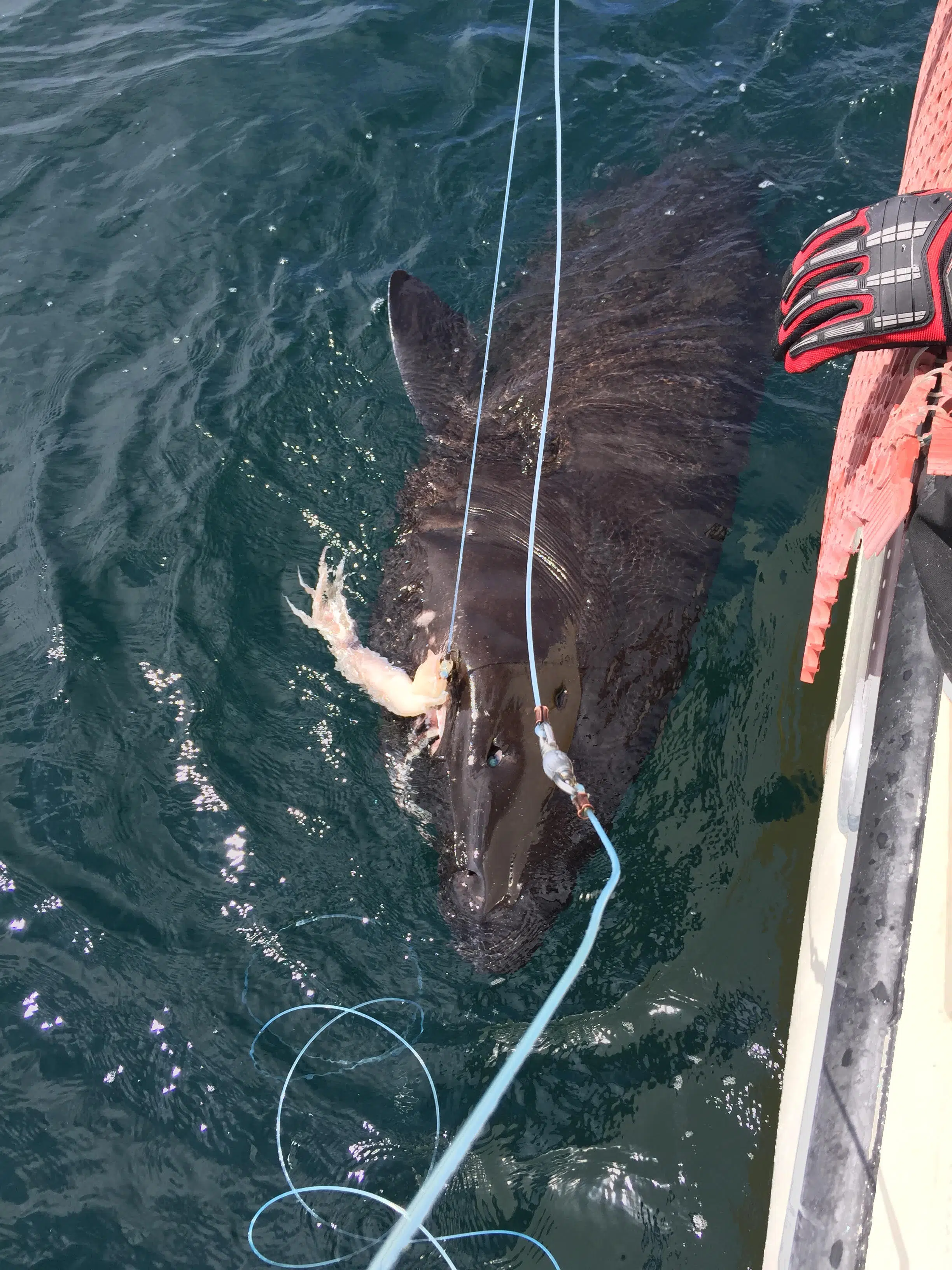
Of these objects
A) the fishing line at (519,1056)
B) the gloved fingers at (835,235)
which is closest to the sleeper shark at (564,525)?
the fishing line at (519,1056)

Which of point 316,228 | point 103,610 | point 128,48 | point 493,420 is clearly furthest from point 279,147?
point 103,610

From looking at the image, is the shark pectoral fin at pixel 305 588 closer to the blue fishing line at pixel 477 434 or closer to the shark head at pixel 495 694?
the shark head at pixel 495 694

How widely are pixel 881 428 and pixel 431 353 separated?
8.96 ft

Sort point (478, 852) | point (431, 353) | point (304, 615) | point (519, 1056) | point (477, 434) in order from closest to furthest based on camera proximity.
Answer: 1. point (519, 1056)
2. point (478, 852)
3. point (304, 615)
4. point (477, 434)
5. point (431, 353)

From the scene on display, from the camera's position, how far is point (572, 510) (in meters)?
4.79

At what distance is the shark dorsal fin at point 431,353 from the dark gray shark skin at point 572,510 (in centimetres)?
1

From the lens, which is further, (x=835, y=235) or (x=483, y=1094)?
(x=483, y=1094)

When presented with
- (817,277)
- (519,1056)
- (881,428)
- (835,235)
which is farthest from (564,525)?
(519,1056)

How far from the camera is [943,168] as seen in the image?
412cm

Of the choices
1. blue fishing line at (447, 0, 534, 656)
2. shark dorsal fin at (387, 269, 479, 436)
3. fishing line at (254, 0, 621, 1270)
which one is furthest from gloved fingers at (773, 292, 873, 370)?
shark dorsal fin at (387, 269, 479, 436)

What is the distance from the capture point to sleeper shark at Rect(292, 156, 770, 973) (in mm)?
3812

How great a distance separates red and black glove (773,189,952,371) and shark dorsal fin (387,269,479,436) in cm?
234

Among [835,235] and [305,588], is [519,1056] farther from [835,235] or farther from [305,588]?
[835,235]

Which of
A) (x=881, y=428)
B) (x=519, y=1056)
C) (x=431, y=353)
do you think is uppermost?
(x=431, y=353)
